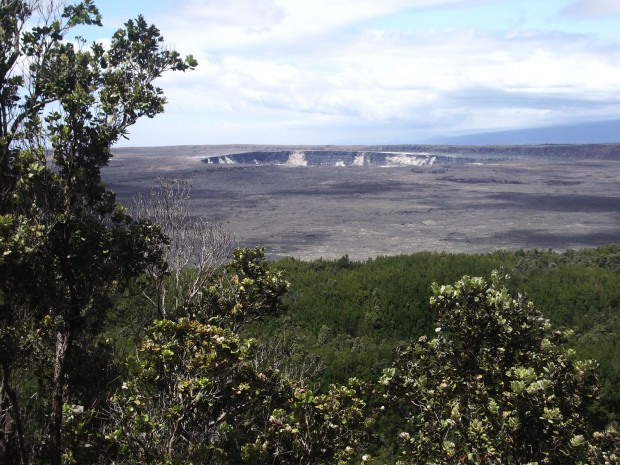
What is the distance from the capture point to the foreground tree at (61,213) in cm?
616

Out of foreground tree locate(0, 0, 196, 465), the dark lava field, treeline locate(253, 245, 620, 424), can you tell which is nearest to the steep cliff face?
the dark lava field

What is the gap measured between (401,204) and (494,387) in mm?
64129

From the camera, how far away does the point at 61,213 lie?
20.7ft

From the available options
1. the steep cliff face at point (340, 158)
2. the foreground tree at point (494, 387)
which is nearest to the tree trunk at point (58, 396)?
the foreground tree at point (494, 387)

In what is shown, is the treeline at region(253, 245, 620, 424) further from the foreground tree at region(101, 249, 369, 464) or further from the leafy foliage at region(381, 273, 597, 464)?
the leafy foliage at region(381, 273, 597, 464)

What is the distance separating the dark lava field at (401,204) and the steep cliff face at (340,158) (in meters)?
→ 22.1

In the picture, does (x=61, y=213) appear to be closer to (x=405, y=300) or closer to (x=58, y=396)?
(x=58, y=396)

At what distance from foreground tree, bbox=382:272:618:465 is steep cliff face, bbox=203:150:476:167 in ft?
413

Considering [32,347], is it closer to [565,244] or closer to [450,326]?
[450,326]

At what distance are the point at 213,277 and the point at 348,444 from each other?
388 centimetres

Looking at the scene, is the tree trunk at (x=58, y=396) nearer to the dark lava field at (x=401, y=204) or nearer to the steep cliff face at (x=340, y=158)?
the dark lava field at (x=401, y=204)

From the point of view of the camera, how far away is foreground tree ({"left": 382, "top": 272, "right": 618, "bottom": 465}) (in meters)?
5.28

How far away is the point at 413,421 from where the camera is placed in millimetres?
6785

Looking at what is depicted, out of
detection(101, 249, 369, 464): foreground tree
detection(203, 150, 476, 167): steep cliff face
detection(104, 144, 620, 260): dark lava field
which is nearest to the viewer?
detection(101, 249, 369, 464): foreground tree
